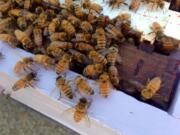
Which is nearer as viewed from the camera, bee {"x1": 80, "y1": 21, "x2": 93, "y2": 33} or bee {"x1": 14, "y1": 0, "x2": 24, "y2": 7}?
bee {"x1": 80, "y1": 21, "x2": 93, "y2": 33}

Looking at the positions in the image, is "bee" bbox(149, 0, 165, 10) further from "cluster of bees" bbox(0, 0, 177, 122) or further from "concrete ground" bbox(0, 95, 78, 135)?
"concrete ground" bbox(0, 95, 78, 135)

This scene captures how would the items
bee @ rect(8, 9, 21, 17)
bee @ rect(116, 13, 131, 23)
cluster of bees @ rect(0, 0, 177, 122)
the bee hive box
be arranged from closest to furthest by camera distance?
1. the bee hive box
2. cluster of bees @ rect(0, 0, 177, 122)
3. bee @ rect(116, 13, 131, 23)
4. bee @ rect(8, 9, 21, 17)

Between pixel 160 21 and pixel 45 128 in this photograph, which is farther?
pixel 45 128

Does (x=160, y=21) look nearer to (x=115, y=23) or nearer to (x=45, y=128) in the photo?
(x=115, y=23)

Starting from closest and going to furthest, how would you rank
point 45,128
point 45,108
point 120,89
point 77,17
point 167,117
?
point 167,117, point 120,89, point 77,17, point 45,108, point 45,128

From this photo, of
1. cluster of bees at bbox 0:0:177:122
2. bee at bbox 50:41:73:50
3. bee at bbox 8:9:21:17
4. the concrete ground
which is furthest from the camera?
the concrete ground

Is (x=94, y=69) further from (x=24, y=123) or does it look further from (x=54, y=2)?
(x=24, y=123)

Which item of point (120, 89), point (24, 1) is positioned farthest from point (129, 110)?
point (24, 1)

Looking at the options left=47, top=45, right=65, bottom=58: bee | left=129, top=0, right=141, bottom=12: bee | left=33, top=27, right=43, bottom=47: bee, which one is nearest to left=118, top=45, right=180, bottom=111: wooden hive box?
left=129, top=0, right=141, bottom=12: bee
